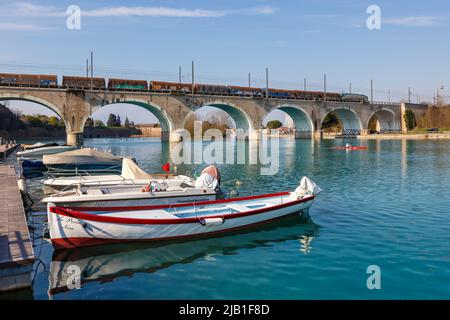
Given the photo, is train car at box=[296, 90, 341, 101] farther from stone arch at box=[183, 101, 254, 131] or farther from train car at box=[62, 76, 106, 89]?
train car at box=[62, 76, 106, 89]

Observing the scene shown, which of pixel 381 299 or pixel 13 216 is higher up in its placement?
pixel 13 216

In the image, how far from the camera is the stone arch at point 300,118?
8312cm

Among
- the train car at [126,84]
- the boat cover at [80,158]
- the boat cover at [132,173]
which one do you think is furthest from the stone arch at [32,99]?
the boat cover at [132,173]

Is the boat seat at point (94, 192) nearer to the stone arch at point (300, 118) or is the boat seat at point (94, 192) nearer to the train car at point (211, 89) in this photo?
the train car at point (211, 89)

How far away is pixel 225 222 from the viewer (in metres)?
12.6

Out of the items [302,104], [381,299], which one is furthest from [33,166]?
[302,104]

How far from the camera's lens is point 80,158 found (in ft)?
93.6

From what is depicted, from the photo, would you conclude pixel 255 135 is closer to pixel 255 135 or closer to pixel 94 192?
pixel 255 135

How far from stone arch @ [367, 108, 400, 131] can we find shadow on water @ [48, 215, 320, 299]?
96.4 m

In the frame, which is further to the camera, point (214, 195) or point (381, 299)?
point (214, 195)

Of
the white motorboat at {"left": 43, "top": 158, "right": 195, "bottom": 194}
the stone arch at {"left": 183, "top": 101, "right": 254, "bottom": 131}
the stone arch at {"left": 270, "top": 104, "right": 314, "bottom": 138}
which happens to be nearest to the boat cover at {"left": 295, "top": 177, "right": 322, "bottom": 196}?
the white motorboat at {"left": 43, "top": 158, "right": 195, "bottom": 194}
